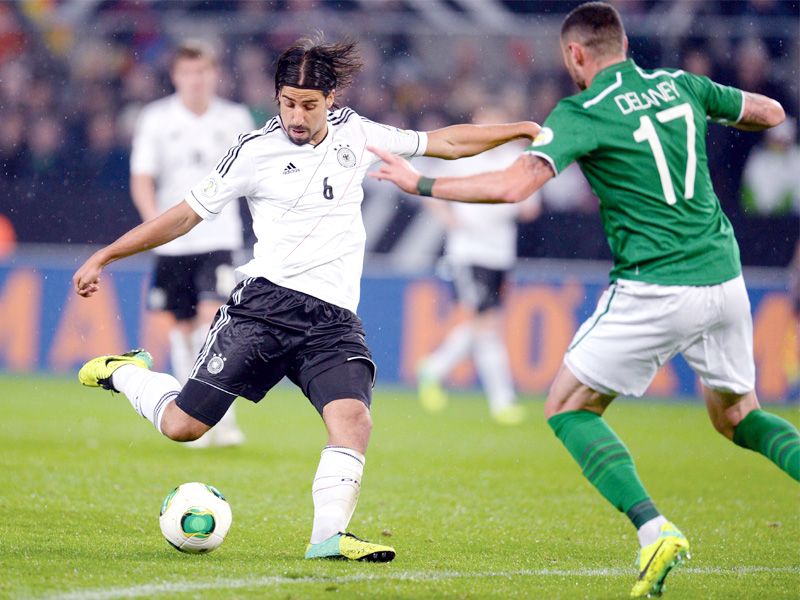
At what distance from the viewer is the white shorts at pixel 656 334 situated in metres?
3.55

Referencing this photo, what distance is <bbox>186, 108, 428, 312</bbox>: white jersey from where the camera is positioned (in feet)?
13.7

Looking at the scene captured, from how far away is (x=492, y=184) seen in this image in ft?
11.4

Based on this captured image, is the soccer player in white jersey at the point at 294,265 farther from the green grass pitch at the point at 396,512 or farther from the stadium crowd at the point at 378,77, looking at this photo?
the stadium crowd at the point at 378,77

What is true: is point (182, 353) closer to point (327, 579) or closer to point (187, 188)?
point (187, 188)

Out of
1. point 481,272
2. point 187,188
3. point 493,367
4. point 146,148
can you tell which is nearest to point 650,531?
point 187,188

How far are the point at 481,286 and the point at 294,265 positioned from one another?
5.44m

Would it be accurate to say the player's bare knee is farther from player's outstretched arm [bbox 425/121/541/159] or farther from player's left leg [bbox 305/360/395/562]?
player's outstretched arm [bbox 425/121/541/159]

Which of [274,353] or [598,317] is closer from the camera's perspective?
[598,317]

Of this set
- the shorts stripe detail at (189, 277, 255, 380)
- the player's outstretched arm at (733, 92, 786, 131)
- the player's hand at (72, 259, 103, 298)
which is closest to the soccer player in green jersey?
the player's outstretched arm at (733, 92, 786, 131)

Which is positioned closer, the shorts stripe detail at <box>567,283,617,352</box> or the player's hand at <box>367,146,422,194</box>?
the player's hand at <box>367,146,422,194</box>

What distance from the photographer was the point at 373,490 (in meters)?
5.71

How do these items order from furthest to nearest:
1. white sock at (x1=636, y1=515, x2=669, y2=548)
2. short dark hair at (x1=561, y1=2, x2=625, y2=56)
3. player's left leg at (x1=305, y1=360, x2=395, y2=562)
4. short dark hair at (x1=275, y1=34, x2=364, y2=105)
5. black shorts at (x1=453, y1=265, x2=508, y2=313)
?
black shorts at (x1=453, y1=265, x2=508, y2=313) < short dark hair at (x1=275, y1=34, x2=364, y2=105) < player's left leg at (x1=305, y1=360, x2=395, y2=562) < short dark hair at (x1=561, y1=2, x2=625, y2=56) < white sock at (x1=636, y1=515, x2=669, y2=548)

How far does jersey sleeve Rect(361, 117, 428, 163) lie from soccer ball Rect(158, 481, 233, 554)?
1576 mm

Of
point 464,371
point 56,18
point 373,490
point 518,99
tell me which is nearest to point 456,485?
point 373,490
